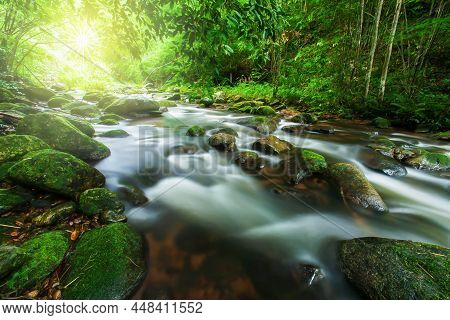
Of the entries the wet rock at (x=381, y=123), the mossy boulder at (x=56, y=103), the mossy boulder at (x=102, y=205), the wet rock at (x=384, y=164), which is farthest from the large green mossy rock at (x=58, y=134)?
the wet rock at (x=381, y=123)

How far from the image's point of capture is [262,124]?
7.60 metres

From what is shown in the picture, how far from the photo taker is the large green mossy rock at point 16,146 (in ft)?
11.7

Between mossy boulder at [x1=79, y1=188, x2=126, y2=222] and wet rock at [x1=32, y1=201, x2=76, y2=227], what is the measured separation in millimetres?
125

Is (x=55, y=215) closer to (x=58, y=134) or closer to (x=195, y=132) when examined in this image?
(x=58, y=134)

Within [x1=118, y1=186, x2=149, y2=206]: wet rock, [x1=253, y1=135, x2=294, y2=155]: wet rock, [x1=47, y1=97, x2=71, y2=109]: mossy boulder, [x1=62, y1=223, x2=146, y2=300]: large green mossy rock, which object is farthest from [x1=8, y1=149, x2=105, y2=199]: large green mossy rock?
[x1=47, y1=97, x2=71, y2=109]: mossy boulder

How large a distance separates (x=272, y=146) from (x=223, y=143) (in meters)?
1.12

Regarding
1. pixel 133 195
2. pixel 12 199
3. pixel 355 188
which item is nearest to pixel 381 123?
pixel 355 188

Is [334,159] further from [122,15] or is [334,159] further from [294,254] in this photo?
[122,15]

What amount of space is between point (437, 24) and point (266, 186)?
7.49 metres

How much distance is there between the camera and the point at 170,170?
470cm

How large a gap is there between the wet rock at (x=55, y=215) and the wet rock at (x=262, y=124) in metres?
5.54

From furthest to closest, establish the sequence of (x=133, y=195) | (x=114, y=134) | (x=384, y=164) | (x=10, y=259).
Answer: (x=114, y=134)
(x=384, y=164)
(x=133, y=195)
(x=10, y=259)

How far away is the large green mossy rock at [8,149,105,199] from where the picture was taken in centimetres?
306
